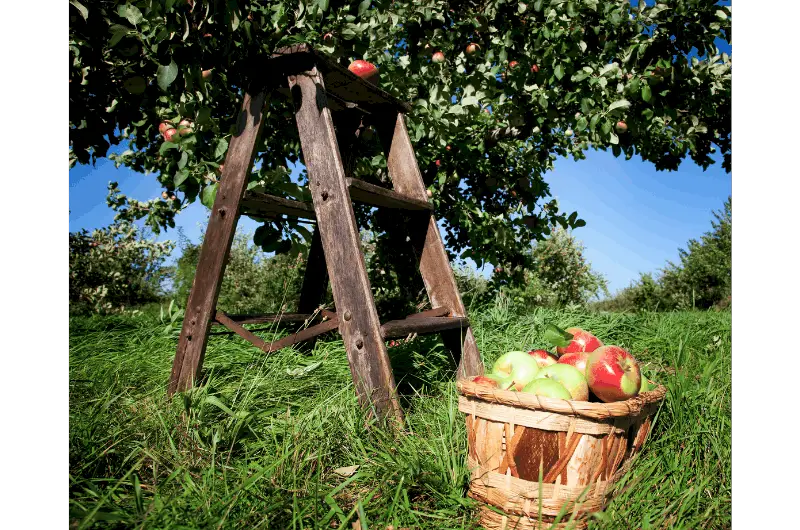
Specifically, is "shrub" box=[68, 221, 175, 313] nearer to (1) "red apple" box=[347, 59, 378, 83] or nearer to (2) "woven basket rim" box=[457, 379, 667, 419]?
(1) "red apple" box=[347, 59, 378, 83]

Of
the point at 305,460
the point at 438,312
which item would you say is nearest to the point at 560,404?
the point at 305,460

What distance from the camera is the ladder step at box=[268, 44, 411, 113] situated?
6.88ft

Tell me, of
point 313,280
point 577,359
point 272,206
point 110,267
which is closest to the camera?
point 577,359

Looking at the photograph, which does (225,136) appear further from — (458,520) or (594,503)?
(594,503)

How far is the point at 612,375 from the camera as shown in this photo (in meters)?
1.52

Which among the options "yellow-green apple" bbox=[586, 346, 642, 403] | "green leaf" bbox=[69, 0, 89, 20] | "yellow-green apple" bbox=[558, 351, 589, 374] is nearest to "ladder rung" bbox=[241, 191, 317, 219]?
"green leaf" bbox=[69, 0, 89, 20]

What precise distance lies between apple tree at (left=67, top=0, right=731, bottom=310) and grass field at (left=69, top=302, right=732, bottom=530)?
2.93 ft

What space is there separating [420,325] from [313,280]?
1.12 metres

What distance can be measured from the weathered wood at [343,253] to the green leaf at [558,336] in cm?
60

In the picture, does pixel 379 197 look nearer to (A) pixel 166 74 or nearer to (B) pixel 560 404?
(A) pixel 166 74

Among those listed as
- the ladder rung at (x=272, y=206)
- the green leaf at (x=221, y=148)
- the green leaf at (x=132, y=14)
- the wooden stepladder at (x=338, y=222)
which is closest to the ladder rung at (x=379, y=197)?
the wooden stepladder at (x=338, y=222)
